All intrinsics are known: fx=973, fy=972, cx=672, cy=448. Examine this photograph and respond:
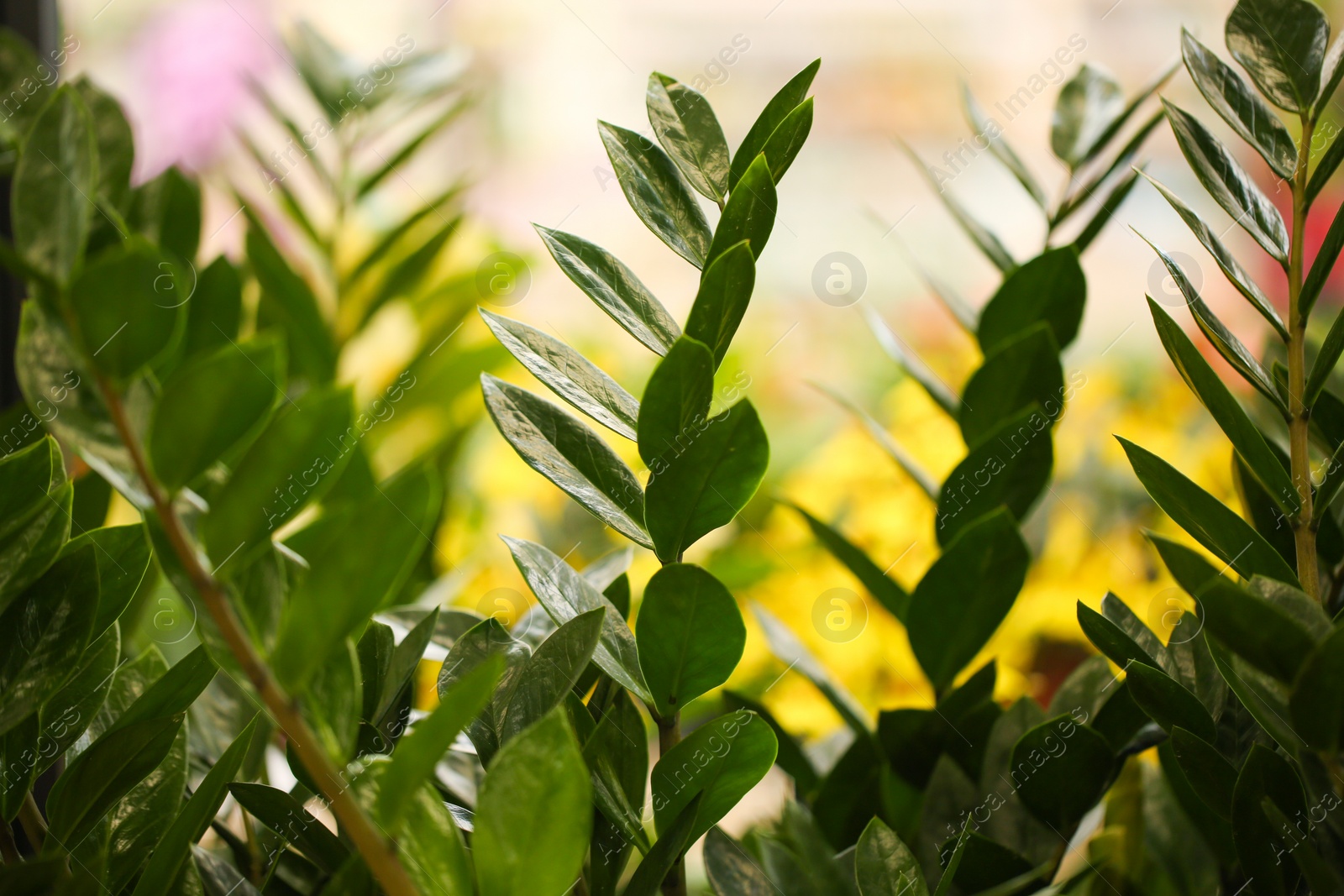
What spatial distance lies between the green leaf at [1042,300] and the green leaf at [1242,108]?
0.06 metres

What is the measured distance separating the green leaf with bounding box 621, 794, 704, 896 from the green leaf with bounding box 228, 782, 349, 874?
2.1 inches

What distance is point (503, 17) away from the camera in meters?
2.69

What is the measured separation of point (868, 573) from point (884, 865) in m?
0.12

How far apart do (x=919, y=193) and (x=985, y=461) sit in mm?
2734

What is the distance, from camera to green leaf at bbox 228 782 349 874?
0.17 meters

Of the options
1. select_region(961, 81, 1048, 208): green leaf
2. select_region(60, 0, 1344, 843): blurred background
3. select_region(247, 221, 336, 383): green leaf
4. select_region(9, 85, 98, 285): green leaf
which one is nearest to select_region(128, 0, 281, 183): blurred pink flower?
select_region(60, 0, 1344, 843): blurred background

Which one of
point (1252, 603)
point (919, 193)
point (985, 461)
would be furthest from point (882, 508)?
point (919, 193)

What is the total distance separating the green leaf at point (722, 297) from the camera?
160mm

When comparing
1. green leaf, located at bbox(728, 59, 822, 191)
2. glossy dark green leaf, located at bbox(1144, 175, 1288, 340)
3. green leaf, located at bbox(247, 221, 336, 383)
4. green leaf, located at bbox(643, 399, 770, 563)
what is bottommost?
glossy dark green leaf, located at bbox(1144, 175, 1288, 340)

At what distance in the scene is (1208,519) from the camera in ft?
0.60

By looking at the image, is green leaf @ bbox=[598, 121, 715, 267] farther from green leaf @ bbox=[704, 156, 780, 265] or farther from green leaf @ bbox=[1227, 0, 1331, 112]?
green leaf @ bbox=[1227, 0, 1331, 112]

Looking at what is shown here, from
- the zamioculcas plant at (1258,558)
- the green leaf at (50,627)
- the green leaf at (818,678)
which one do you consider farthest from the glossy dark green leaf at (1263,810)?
the green leaf at (50,627)

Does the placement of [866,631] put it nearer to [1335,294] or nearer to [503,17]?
[1335,294]

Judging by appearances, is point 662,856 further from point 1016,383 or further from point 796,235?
point 796,235
